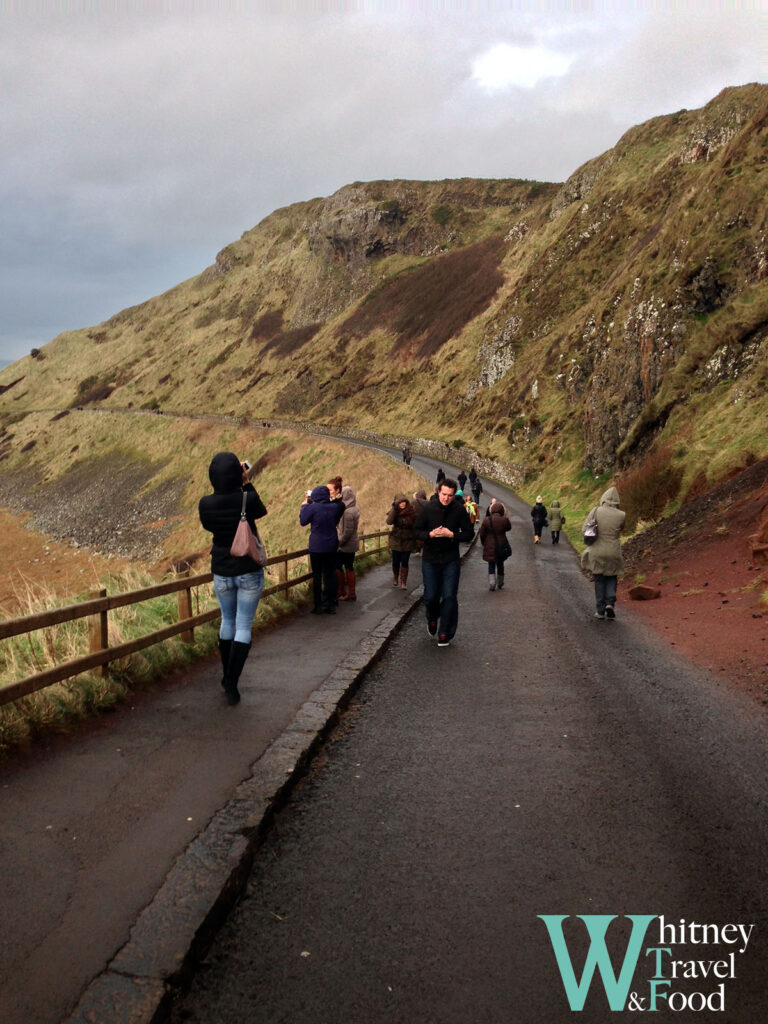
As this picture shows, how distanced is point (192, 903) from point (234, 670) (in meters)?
3.08

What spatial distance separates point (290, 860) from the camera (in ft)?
12.0

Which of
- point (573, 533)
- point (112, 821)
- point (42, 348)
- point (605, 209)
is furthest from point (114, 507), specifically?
point (42, 348)

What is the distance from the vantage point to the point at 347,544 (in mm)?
11609

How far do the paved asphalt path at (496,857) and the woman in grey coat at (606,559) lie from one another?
3.84 metres

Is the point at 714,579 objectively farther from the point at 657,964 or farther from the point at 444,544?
the point at 657,964

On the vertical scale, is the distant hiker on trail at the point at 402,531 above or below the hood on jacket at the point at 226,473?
below

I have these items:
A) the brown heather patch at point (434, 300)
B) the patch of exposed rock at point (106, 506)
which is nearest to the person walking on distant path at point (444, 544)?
the patch of exposed rock at point (106, 506)

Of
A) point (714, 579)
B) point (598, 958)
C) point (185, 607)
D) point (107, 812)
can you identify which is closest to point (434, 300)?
point (714, 579)

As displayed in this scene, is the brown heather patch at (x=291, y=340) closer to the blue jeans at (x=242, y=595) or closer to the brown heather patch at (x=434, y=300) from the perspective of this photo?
the brown heather patch at (x=434, y=300)

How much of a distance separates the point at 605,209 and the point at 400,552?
59008 mm

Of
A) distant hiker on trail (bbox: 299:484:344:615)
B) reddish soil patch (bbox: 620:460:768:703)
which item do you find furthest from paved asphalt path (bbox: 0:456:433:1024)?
reddish soil patch (bbox: 620:460:768:703)

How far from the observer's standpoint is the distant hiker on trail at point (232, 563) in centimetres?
608

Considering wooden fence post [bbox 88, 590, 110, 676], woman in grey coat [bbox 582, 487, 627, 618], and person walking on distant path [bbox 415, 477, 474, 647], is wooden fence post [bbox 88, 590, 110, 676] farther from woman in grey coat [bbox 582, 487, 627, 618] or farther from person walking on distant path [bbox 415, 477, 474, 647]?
woman in grey coat [bbox 582, 487, 627, 618]

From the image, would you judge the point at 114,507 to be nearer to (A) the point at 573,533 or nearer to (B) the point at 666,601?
(A) the point at 573,533
